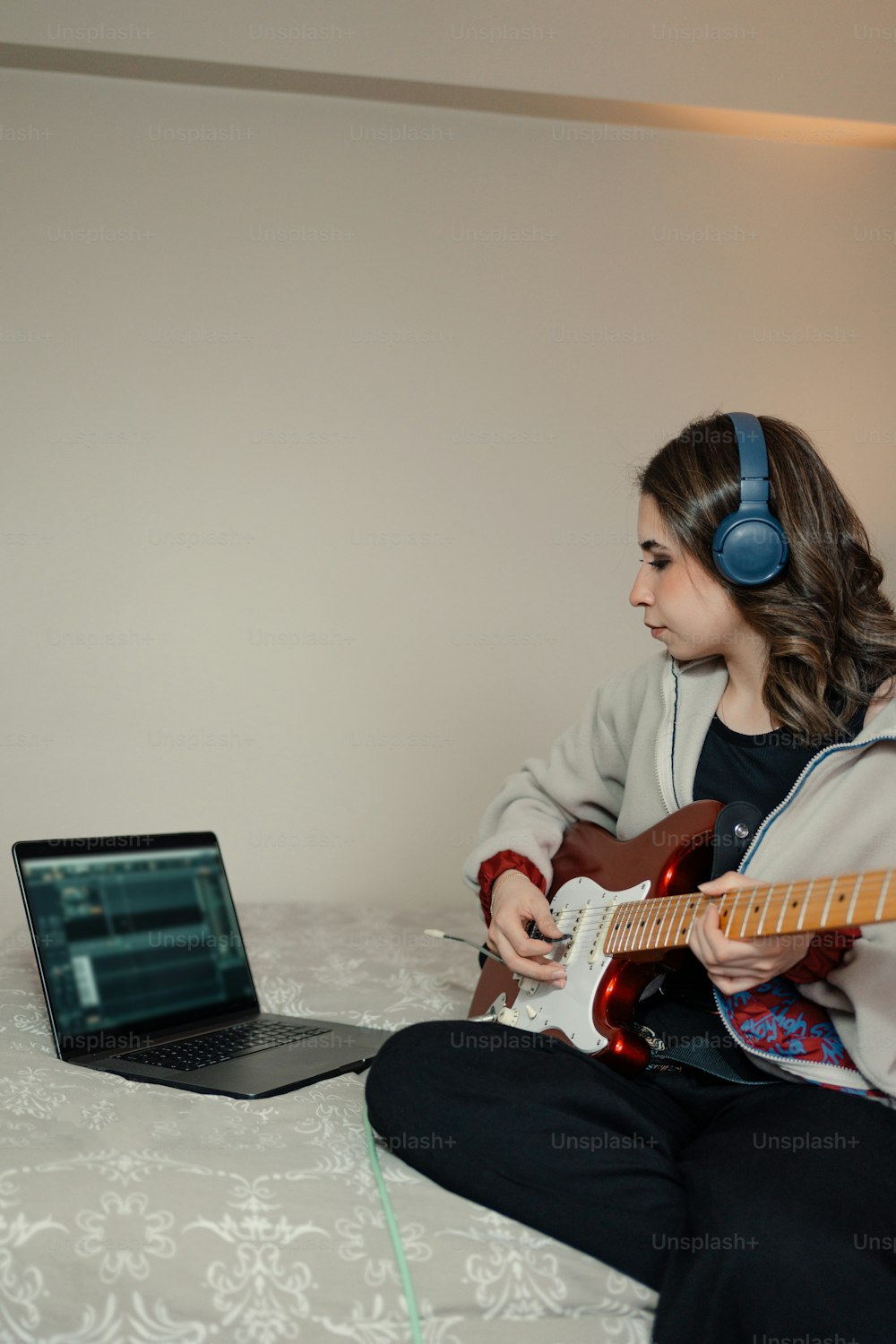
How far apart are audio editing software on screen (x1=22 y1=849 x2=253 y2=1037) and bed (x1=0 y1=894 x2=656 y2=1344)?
0.27m

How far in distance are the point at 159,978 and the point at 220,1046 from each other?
0.46 feet

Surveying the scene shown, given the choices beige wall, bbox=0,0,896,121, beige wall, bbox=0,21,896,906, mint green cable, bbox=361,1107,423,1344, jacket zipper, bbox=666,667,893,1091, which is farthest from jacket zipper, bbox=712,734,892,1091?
beige wall, bbox=0,0,896,121

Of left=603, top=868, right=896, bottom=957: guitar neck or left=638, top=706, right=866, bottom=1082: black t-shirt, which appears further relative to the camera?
left=638, top=706, right=866, bottom=1082: black t-shirt

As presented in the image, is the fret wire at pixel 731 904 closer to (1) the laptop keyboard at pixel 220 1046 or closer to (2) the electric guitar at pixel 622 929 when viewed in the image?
(2) the electric guitar at pixel 622 929

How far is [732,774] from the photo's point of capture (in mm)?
1306

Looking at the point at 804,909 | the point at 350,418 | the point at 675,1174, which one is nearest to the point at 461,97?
the point at 350,418

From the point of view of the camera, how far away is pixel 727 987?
104 centimetres

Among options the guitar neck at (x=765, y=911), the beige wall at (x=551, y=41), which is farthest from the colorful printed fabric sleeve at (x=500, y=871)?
the beige wall at (x=551, y=41)

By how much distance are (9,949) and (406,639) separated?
4.05 feet

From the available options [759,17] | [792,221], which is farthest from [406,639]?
[759,17]

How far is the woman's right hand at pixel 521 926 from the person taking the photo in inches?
48.4

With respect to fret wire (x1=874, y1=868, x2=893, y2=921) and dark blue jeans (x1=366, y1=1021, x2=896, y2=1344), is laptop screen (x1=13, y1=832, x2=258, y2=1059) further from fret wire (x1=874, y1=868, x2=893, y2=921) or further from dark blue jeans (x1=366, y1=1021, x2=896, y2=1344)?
fret wire (x1=874, y1=868, x2=893, y2=921)

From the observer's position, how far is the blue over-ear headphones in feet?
4.02

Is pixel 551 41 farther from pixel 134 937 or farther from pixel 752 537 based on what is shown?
pixel 134 937
